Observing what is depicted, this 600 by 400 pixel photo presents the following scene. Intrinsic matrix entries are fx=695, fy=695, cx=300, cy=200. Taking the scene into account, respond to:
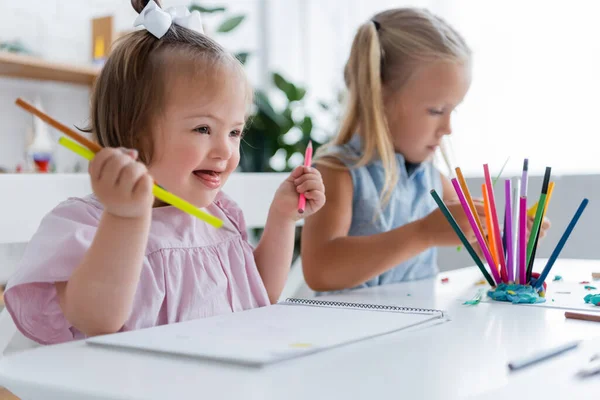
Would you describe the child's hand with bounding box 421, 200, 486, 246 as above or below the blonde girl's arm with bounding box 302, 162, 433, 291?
above

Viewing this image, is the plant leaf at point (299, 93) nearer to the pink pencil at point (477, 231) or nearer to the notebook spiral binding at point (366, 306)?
the pink pencil at point (477, 231)

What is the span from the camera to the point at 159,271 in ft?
2.39

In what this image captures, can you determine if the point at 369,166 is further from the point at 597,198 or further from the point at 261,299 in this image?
the point at 597,198

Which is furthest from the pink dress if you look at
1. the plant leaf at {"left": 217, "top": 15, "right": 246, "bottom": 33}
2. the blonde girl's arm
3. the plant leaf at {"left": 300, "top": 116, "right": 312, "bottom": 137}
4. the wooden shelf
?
the plant leaf at {"left": 217, "top": 15, "right": 246, "bottom": 33}

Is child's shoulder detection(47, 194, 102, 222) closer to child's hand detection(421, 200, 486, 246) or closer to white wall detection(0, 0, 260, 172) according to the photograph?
child's hand detection(421, 200, 486, 246)

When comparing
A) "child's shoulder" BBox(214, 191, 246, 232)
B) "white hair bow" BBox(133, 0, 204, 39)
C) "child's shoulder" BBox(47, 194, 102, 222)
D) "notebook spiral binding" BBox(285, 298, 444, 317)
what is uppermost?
"white hair bow" BBox(133, 0, 204, 39)

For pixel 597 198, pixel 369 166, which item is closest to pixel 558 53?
pixel 597 198

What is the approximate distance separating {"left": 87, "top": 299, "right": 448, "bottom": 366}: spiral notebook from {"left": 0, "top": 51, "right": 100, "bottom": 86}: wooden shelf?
168 cm

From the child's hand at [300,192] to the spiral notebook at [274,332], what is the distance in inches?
6.9

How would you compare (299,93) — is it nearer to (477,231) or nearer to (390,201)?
(390,201)

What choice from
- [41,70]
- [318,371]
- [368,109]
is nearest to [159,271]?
[318,371]

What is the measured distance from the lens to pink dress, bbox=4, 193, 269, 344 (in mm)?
644

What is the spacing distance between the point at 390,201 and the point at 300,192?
44 cm

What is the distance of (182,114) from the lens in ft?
2.45
